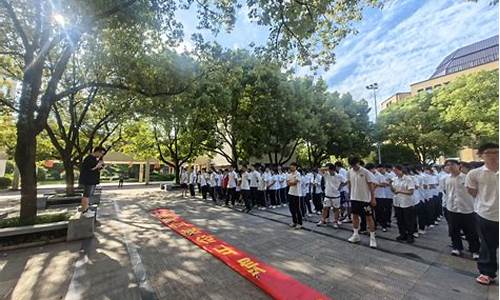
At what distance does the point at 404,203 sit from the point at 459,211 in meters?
1.07

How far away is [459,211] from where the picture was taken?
4.68 meters

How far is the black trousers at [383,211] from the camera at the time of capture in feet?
22.6

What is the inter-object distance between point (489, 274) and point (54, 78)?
9.59m

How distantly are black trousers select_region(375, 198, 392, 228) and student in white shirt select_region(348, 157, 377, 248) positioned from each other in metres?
1.56

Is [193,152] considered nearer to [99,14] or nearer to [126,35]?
[126,35]

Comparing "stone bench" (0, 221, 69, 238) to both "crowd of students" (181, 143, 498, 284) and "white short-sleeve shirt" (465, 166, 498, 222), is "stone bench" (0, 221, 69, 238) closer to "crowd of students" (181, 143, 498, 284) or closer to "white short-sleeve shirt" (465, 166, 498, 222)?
"crowd of students" (181, 143, 498, 284)

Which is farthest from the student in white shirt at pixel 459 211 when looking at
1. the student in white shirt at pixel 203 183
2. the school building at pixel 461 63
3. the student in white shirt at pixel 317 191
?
the school building at pixel 461 63

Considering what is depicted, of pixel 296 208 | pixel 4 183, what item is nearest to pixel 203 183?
pixel 296 208

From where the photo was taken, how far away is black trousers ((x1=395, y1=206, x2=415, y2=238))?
18.6 ft

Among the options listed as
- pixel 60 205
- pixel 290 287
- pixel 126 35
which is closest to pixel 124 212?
pixel 60 205

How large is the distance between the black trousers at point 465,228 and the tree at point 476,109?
14.9 m

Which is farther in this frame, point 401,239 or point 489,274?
point 401,239

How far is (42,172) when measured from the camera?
30.7 meters

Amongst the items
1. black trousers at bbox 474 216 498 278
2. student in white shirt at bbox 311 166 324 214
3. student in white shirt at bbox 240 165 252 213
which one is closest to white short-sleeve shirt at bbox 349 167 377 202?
black trousers at bbox 474 216 498 278
